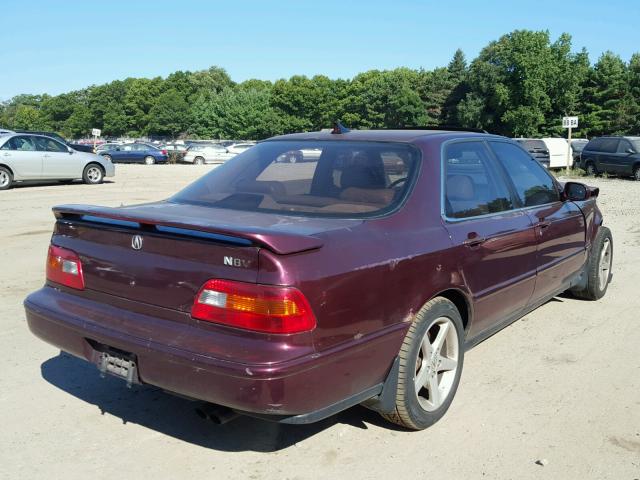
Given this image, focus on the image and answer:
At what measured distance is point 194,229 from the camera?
2.89 meters

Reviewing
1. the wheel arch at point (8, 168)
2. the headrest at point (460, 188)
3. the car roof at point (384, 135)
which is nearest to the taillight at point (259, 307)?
the headrest at point (460, 188)

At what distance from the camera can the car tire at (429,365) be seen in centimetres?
325

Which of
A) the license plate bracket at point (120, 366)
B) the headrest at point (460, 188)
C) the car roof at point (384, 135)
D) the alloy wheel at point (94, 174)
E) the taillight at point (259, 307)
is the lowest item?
the alloy wheel at point (94, 174)

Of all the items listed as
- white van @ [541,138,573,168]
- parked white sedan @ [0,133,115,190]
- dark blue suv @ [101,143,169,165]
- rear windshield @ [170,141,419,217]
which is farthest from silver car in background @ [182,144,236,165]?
rear windshield @ [170,141,419,217]

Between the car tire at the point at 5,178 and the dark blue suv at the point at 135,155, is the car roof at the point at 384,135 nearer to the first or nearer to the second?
Answer: the car tire at the point at 5,178

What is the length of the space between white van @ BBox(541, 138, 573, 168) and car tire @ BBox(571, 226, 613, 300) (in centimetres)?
2344

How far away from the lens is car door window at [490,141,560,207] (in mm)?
4645

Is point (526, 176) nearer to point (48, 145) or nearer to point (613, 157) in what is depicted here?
point (48, 145)

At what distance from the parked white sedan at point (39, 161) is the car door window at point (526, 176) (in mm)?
16038

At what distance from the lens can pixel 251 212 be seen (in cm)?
363

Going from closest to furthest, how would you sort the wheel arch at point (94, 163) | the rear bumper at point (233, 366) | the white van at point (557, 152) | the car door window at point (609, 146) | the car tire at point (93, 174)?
the rear bumper at point (233, 366), the wheel arch at point (94, 163), the car tire at point (93, 174), the car door window at point (609, 146), the white van at point (557, 152)

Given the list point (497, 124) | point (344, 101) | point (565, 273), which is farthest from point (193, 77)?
point (565, 273)

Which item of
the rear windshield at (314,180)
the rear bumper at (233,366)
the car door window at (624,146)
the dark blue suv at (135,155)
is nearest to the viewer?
the rear bumper at (233,366)

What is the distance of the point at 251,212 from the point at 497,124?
78.1 m
